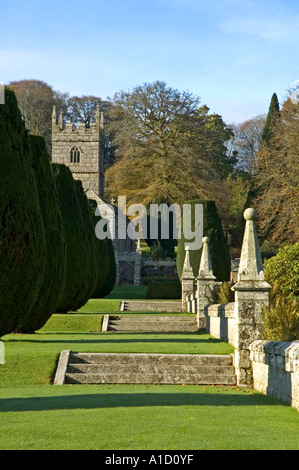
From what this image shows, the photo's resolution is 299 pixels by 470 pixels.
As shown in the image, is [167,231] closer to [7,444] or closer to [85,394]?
[85,394]

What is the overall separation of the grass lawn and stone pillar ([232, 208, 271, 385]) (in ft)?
2.86

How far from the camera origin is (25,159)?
13906mm

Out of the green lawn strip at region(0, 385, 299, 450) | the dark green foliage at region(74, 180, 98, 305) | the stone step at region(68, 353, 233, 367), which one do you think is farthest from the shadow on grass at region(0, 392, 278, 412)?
the dark green foliage at region(74, 180, 98, 305)

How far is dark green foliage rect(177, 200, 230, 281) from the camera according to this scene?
105ft

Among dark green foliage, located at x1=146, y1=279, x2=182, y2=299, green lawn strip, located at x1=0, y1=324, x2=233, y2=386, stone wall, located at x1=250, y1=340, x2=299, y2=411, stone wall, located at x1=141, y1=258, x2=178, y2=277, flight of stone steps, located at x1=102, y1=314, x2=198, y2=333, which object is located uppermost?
stone wall, located at x1=250, y1=340, x2=299, y2=411

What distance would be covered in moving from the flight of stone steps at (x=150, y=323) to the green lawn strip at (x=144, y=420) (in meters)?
11.4

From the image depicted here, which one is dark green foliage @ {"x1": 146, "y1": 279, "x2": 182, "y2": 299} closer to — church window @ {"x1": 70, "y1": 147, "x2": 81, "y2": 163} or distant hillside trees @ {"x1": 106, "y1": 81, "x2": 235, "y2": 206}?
distant hillside trees @ {"x1": 106, "y1": 81, "x2": 235, "y2": 206}

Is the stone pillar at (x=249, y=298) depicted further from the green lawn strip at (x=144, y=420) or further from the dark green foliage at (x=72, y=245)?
the dark green foliage at (x=72, y=245)

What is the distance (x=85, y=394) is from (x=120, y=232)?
6018 cm

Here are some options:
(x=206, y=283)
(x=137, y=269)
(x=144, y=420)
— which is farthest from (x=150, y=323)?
(x=137, y=269)

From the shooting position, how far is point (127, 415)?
867 cm

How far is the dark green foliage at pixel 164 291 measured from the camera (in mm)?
40031

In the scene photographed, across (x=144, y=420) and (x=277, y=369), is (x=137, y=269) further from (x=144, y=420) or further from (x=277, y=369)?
(x=144, y=420)

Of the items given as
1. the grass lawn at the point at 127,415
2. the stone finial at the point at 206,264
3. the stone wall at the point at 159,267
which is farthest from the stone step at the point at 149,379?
the stone wall at the point at 159,267
